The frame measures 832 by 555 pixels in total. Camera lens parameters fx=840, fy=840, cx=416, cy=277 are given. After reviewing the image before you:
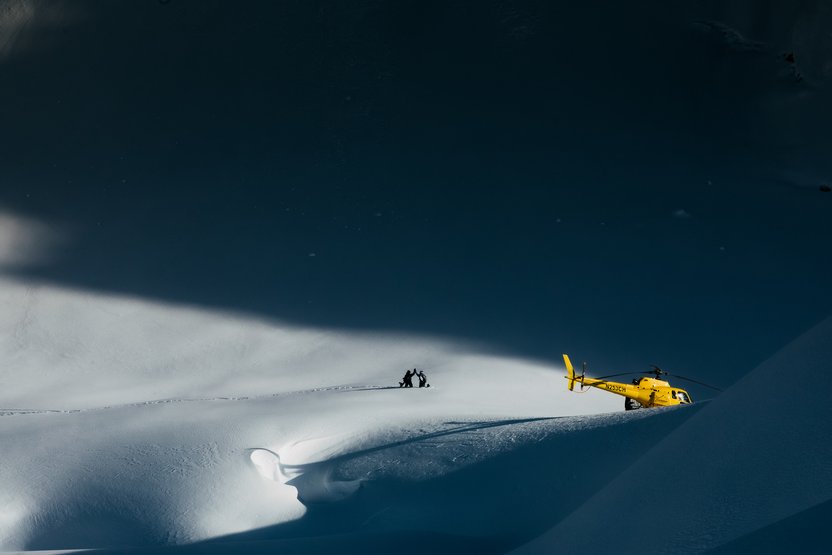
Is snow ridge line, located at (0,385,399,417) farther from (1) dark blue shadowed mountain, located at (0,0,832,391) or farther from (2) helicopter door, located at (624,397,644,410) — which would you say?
(2) helicopter door, located at (624,397,644,410)

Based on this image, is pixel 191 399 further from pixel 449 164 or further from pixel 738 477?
pixel 449 164

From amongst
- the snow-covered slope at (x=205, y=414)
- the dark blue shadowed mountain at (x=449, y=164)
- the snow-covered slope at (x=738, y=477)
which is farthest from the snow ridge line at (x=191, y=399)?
the snow-covered slope at (x=738, y=477)

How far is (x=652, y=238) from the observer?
8.80 m

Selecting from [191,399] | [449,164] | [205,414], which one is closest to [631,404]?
[205,414]

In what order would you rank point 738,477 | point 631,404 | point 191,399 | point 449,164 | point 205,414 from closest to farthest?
point 738,477 → point 205,414 → point 631,404 → point 191,399 → point 449,164

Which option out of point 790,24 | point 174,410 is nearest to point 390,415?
point 174,410

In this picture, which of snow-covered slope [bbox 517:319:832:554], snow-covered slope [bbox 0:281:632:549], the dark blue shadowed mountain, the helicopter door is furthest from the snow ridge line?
snow-covered slope [bbox 517:319:832:554]

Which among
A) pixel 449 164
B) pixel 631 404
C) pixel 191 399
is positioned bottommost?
pixel 631 404

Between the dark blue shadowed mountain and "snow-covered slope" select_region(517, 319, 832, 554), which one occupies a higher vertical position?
the dark blue shadowed mountain

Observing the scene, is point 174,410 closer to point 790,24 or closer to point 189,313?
point 189,313

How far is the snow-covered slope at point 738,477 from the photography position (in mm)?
2236

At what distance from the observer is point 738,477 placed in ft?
8.22

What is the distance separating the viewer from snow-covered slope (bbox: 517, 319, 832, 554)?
224 cm

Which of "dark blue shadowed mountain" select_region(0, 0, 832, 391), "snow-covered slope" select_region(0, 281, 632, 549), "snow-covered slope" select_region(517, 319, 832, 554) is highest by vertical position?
"dark blue shadowed mountain" select_region(0, 0, 832, 391)
